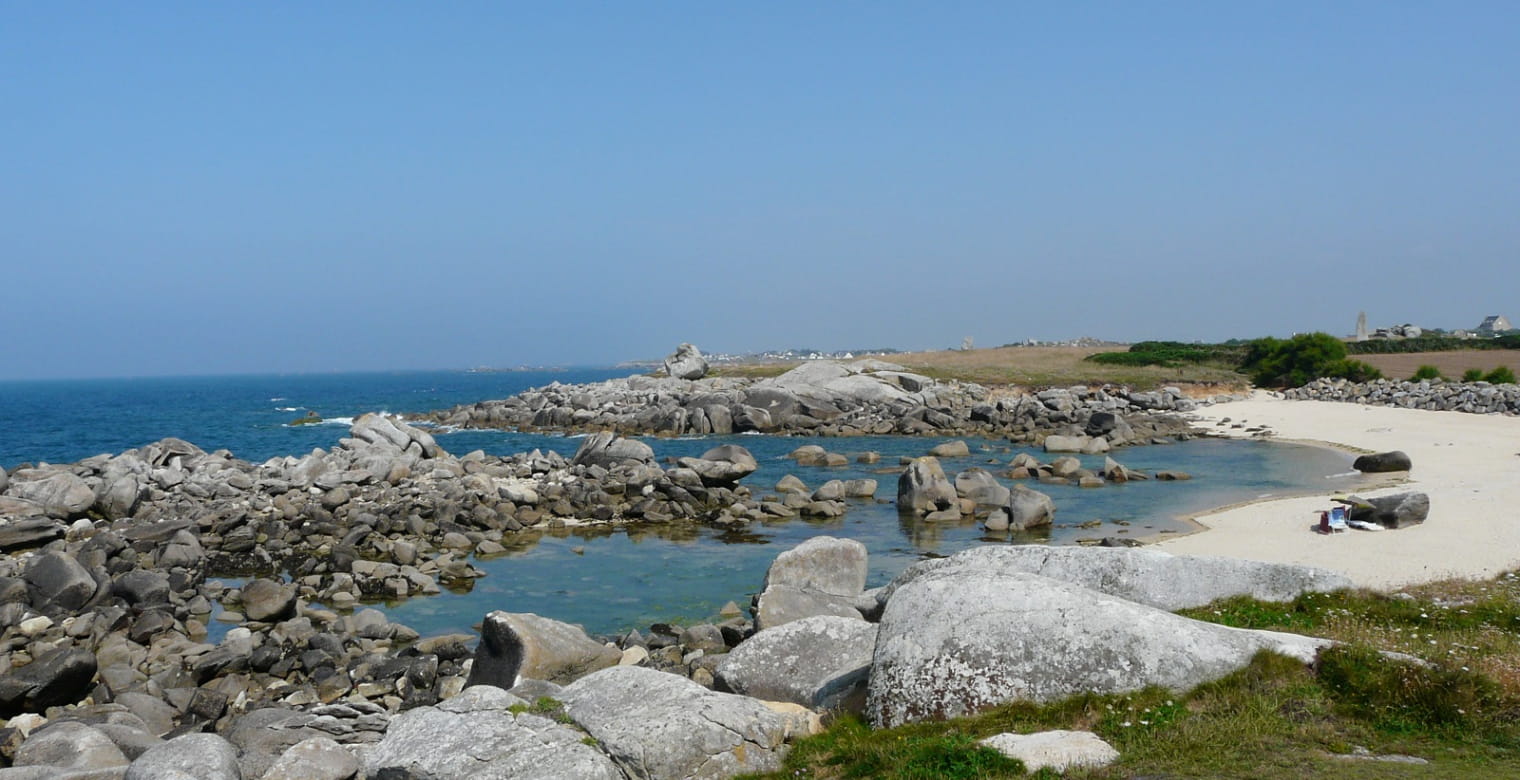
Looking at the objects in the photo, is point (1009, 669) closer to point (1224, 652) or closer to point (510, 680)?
point (1224, 652)

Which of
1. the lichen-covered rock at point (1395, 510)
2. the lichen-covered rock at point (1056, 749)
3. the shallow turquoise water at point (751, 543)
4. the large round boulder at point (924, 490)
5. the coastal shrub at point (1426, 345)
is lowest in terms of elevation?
the shallow turquoise water at point (751, 543)

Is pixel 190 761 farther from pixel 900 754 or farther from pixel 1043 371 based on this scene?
pixel 1043 371

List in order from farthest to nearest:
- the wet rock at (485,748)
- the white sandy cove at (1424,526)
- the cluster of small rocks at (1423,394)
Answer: the cluster of small rocks at (1423,394) → the white sandy cove at (1424,526) → the wet rock at (485,748)

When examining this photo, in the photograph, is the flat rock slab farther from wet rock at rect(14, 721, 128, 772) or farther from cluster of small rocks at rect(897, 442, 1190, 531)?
cluster of small rocks at rect(897, 442, 1190, 531)

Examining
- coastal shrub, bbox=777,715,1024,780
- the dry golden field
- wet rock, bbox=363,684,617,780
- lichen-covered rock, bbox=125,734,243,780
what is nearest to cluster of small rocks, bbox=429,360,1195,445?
the dry golden field

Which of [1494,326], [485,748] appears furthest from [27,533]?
[1494,326]

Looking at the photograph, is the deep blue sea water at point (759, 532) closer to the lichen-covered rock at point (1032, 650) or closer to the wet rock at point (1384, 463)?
the wet rock at point (1384, 463)

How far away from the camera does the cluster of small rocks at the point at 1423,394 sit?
5675cm

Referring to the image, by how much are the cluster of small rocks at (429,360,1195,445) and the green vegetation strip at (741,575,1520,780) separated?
46.5m

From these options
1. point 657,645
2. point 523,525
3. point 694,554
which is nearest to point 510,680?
point 657,645

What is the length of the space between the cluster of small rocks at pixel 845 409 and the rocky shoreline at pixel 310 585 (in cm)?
988

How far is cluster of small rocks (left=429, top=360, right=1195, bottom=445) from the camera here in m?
61.8

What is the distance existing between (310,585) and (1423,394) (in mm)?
66308

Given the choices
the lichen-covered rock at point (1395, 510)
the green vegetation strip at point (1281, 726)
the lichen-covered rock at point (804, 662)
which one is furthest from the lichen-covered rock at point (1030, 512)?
the green vegetation strip at point (1281, 726)
